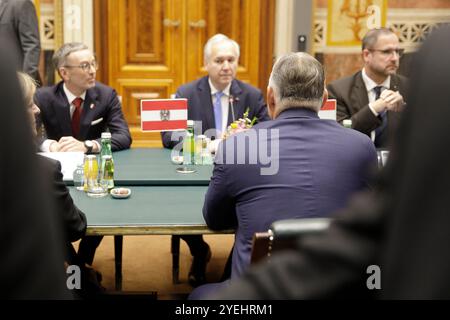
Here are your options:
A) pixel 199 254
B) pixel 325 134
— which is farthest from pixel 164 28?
pixel 325 134

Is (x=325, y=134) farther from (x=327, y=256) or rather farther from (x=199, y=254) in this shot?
(x=199, y=254)

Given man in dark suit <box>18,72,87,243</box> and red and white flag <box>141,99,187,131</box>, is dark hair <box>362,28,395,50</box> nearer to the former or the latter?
red and white flag <box>141,99,187,131</box>

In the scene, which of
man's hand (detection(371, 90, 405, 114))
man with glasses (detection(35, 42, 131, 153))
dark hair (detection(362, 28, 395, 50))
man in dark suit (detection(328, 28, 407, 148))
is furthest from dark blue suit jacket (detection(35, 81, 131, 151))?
dark hair (detection(362, 28, 395, 50))

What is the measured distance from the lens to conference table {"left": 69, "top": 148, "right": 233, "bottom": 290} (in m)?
A: 2.45

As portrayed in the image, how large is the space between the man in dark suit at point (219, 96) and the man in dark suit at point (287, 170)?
166 cm

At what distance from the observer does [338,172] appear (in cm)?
215

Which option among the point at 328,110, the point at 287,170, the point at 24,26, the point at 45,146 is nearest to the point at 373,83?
the point at 328,110

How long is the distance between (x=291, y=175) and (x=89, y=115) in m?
2.06

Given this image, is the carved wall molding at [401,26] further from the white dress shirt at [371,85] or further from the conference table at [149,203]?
the conference table at [149,203]

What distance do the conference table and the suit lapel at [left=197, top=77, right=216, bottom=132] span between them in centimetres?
50

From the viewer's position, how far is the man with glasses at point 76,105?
3.87 m

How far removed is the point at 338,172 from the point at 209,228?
55 cm

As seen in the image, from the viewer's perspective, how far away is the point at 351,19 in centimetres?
603
